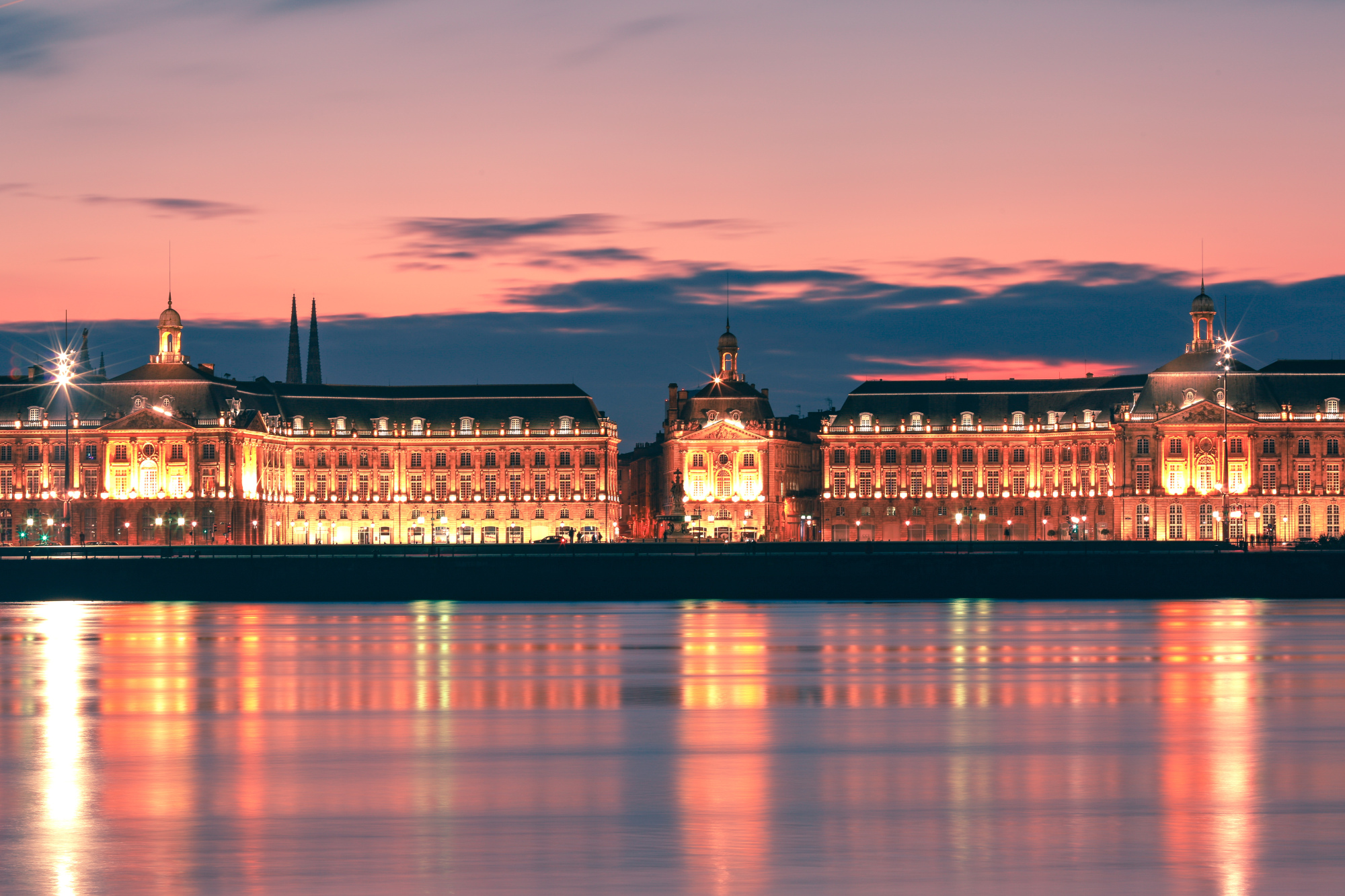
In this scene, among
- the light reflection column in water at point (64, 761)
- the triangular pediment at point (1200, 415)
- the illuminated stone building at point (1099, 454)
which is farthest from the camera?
the illuminated stone building at point (1099, 454)

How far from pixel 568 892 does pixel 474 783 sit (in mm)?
8812

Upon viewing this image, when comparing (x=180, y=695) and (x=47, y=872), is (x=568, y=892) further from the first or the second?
(x=180, y=695)

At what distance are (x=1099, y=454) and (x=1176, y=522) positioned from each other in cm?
1038

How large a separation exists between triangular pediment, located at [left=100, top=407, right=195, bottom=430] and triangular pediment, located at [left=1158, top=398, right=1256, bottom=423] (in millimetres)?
89509

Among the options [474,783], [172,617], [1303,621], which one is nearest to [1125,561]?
[1303,621]

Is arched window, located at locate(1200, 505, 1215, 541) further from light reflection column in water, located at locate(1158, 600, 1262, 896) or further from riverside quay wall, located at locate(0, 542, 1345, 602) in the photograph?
light reflection column in water, located at locate(1158, 600, 1262, 896)

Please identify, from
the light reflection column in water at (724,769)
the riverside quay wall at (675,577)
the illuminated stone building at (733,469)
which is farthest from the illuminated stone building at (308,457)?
the light reflection column in water at (724,769)

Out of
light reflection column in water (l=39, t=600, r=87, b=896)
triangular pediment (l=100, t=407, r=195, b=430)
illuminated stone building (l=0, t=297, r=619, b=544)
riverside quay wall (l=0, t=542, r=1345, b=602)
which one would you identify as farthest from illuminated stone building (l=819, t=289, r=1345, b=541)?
light reflection column in water (l=39, t=600, r=87, b=896)

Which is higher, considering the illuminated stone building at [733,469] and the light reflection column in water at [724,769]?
the illuminated stone building at [733,469]

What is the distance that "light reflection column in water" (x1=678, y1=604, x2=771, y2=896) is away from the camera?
2428 cm

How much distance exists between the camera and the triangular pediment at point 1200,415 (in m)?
172

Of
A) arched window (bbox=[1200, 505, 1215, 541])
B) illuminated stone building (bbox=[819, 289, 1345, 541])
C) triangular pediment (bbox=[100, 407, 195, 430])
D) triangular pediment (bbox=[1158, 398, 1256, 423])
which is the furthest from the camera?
triangular pediment (bbox=[100, 407, 195, 430])

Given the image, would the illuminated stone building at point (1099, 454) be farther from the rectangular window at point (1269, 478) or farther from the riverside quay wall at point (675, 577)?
the riverside quay wall at point (675, 577)

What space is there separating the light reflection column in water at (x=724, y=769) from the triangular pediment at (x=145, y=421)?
122m
